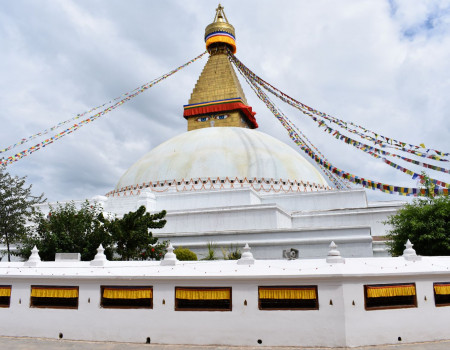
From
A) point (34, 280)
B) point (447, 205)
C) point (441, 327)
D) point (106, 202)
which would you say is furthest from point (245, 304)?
point (106, 202)

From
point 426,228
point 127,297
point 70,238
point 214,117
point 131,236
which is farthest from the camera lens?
point 214,117

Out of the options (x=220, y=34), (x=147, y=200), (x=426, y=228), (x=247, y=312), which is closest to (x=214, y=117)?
(x=220, y=34)

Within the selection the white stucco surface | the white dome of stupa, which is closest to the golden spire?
the white dome of stupa

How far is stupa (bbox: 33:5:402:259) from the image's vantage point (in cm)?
1535

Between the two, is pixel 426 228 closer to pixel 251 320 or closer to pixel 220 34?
pixel 251 320

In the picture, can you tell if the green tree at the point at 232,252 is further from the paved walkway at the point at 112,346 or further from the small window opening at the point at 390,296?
the small window opening at the point at 390,296

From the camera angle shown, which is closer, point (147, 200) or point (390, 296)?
point (390, 296)

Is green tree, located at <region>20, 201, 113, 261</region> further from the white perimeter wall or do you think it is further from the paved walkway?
the paved walkway

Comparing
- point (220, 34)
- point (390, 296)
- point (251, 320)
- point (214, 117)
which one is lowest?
point (251, 320)

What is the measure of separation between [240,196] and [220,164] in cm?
334

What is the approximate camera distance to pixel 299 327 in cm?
729

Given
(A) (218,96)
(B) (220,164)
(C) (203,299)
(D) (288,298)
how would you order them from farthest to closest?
(A) (218,96)
(B) (220,164)
(C) (203,299)
(D) (288,298)

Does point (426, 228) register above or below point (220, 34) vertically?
below

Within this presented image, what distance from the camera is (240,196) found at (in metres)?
20.0
